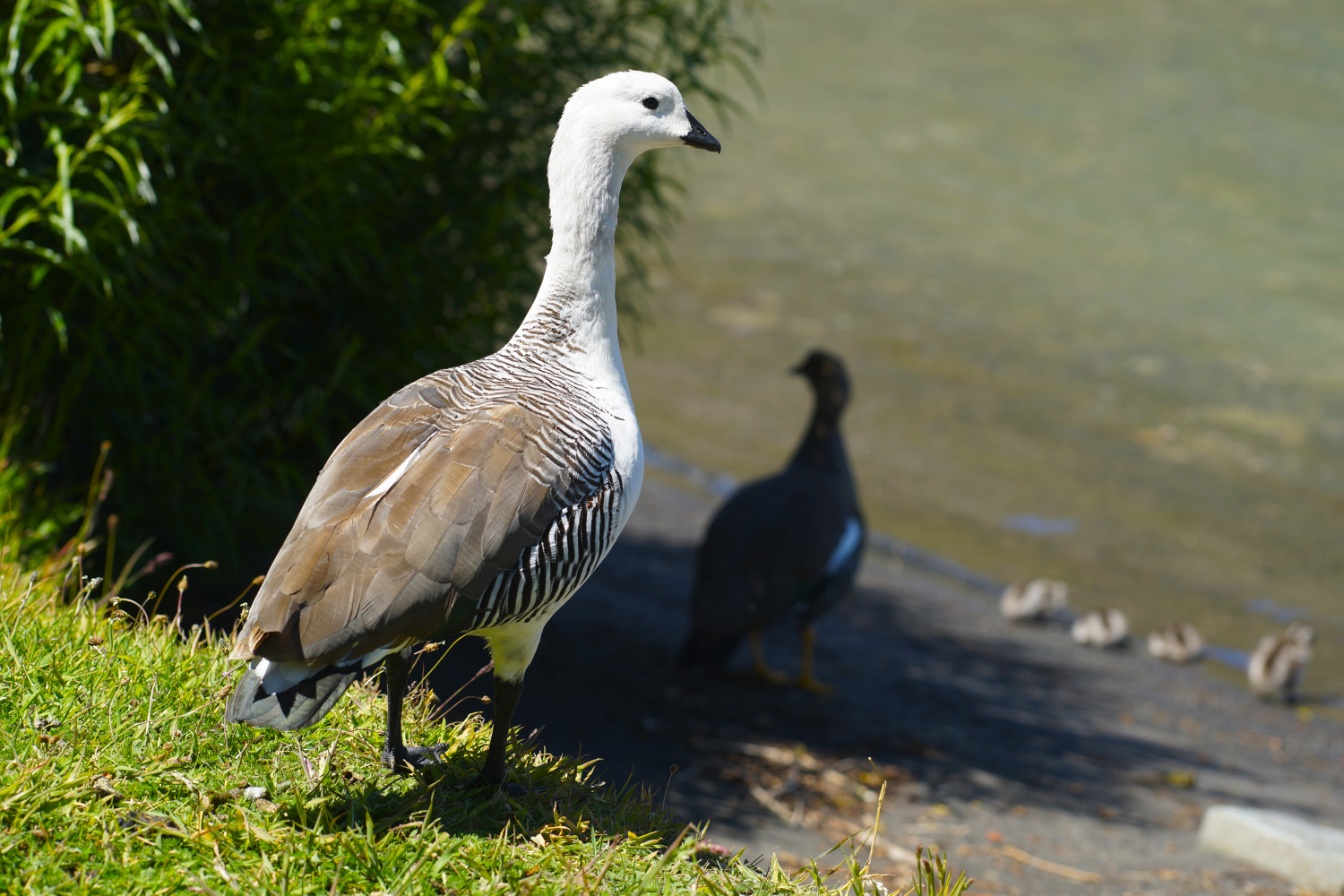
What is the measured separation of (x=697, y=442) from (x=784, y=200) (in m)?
8.58

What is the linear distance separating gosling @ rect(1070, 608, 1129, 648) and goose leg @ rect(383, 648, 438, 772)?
6175 mm

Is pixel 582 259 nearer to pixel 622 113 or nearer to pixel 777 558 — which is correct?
pixel 622 113

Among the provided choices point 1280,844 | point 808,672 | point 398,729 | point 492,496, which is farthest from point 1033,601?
point 492,496

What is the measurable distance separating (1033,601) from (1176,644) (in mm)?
944

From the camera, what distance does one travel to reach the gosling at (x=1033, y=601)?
8445 millimetres

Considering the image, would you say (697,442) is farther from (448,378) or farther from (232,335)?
(448,378)

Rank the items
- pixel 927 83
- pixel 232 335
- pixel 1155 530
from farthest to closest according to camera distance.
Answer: pixel 927 83, pixel 1155 530, pixel 232 335

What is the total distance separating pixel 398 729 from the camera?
10.1 ft

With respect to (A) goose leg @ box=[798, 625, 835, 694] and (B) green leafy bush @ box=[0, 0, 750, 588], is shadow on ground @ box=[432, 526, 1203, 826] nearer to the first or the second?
(A) goose leg @ box=[798, 625, 835, 694]

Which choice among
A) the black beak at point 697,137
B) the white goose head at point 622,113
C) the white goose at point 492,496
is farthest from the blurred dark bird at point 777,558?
the white goose head at point 622,113

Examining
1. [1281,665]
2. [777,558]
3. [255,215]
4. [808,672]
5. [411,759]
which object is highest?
[255,215]

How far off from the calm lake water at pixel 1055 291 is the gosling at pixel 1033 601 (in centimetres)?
71

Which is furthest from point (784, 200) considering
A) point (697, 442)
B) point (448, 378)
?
point (448, 378)

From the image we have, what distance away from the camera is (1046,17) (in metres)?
27.4
